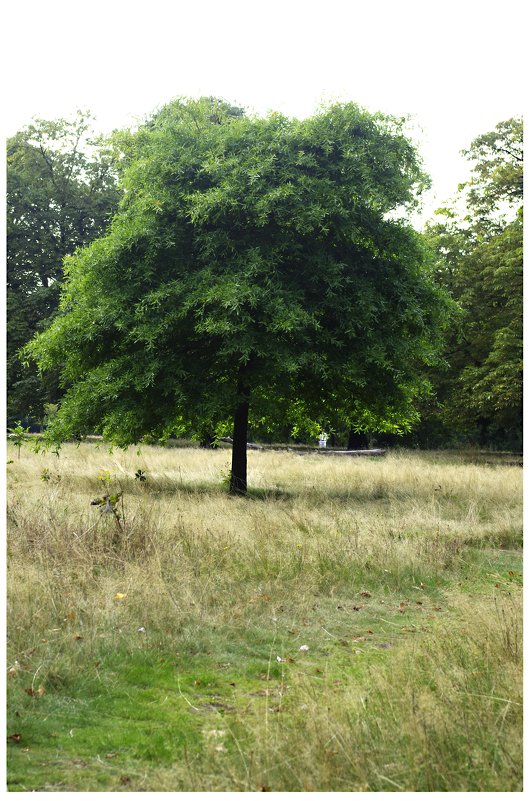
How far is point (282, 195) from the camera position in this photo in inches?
541

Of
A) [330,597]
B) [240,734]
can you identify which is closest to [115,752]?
[240,734]

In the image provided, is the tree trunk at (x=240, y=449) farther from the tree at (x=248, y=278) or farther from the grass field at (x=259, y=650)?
the grass field at (x=259, y=650)

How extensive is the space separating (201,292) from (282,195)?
229 cm

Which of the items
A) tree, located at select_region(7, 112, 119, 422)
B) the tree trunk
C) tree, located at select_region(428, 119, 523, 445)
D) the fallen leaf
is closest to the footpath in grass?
the fallen leaf

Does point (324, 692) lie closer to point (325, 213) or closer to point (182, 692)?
point (182, 692)

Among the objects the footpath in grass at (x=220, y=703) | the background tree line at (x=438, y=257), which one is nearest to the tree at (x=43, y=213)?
the background tree line at (x=438, y=257)

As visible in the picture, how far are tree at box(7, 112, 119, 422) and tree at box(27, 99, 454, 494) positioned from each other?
20.3m

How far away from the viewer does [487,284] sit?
98.5ft

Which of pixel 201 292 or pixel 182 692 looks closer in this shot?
pixel 182 692

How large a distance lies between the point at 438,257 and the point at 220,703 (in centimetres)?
2099

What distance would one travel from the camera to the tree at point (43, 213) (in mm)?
35594

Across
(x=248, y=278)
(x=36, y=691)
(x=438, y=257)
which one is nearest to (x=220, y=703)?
(x=36, y=691)

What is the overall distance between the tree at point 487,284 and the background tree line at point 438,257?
5 cm

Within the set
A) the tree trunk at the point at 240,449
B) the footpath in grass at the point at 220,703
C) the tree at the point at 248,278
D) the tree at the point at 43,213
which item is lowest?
the footpath in grass at the point at 220,703
